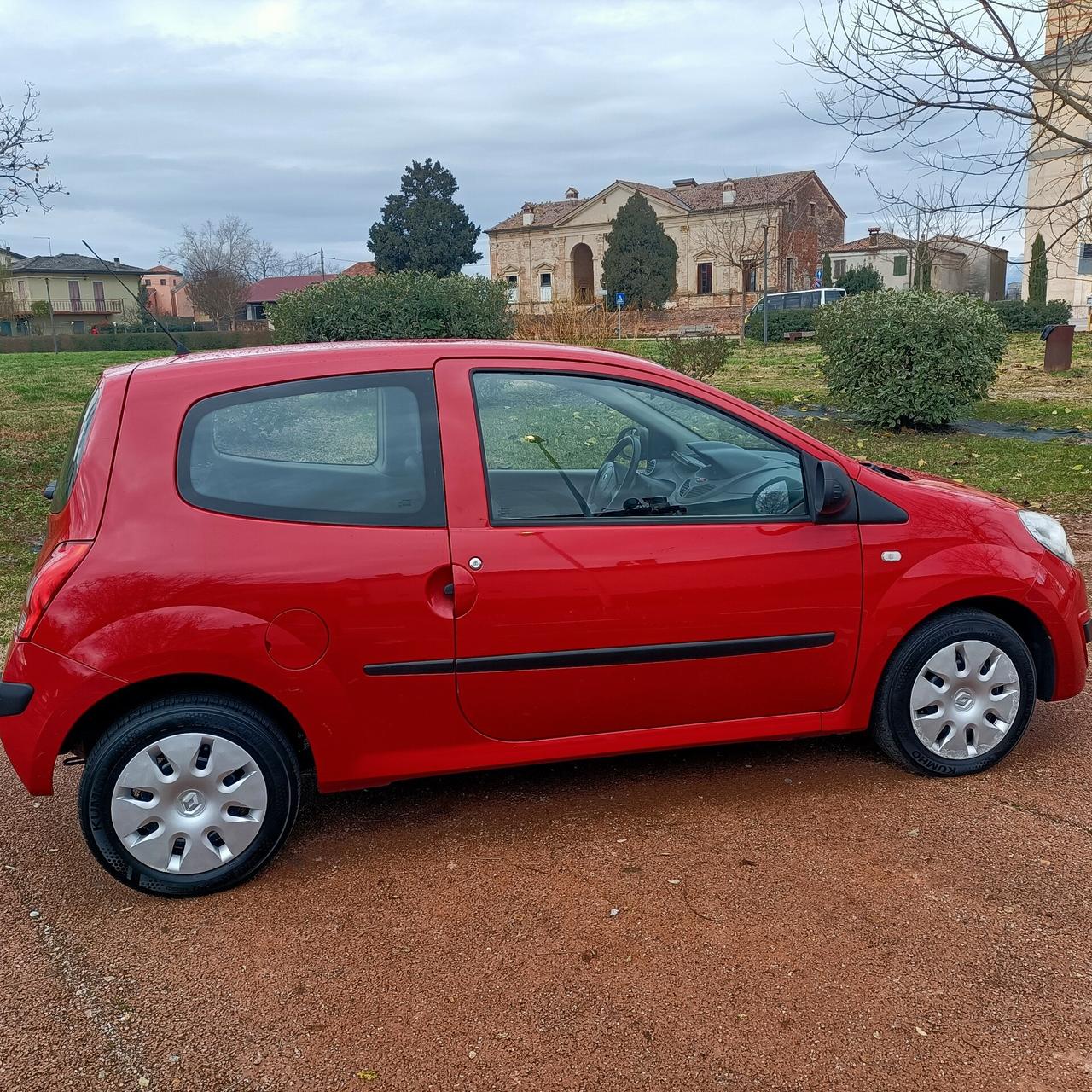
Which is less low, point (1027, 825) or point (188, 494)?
point (188, 494)

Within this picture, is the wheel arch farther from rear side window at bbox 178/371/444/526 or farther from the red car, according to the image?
rear side window at bbox 178/371/444/526

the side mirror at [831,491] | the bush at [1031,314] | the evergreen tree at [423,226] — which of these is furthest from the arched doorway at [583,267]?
Answer: the side mirror at [831,491]

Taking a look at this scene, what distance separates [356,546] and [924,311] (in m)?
11.3

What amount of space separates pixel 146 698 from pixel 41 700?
29cm

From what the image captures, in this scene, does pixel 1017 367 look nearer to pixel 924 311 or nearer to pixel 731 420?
pixel 924 311

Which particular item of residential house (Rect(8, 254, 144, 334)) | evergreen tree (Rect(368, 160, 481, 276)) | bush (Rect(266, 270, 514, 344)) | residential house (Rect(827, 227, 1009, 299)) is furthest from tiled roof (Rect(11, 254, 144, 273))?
bush (Rect(266, 270, 514, 344))

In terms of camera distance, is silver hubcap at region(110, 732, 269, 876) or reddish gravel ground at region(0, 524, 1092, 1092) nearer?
reddish gravel ground at region(0, 524, 1092, 1092)

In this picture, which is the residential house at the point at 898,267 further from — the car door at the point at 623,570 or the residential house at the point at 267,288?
the car door at the point at 623,570

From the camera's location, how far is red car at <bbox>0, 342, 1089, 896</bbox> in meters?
3.18

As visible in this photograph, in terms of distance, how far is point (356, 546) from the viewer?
3.29 metres

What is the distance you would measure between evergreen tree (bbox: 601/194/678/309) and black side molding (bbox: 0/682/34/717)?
5743cm

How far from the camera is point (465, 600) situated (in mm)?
3342

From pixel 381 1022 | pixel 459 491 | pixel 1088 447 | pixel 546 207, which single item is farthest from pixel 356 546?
pixel 546 207

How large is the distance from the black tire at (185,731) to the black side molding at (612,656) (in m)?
0.40
